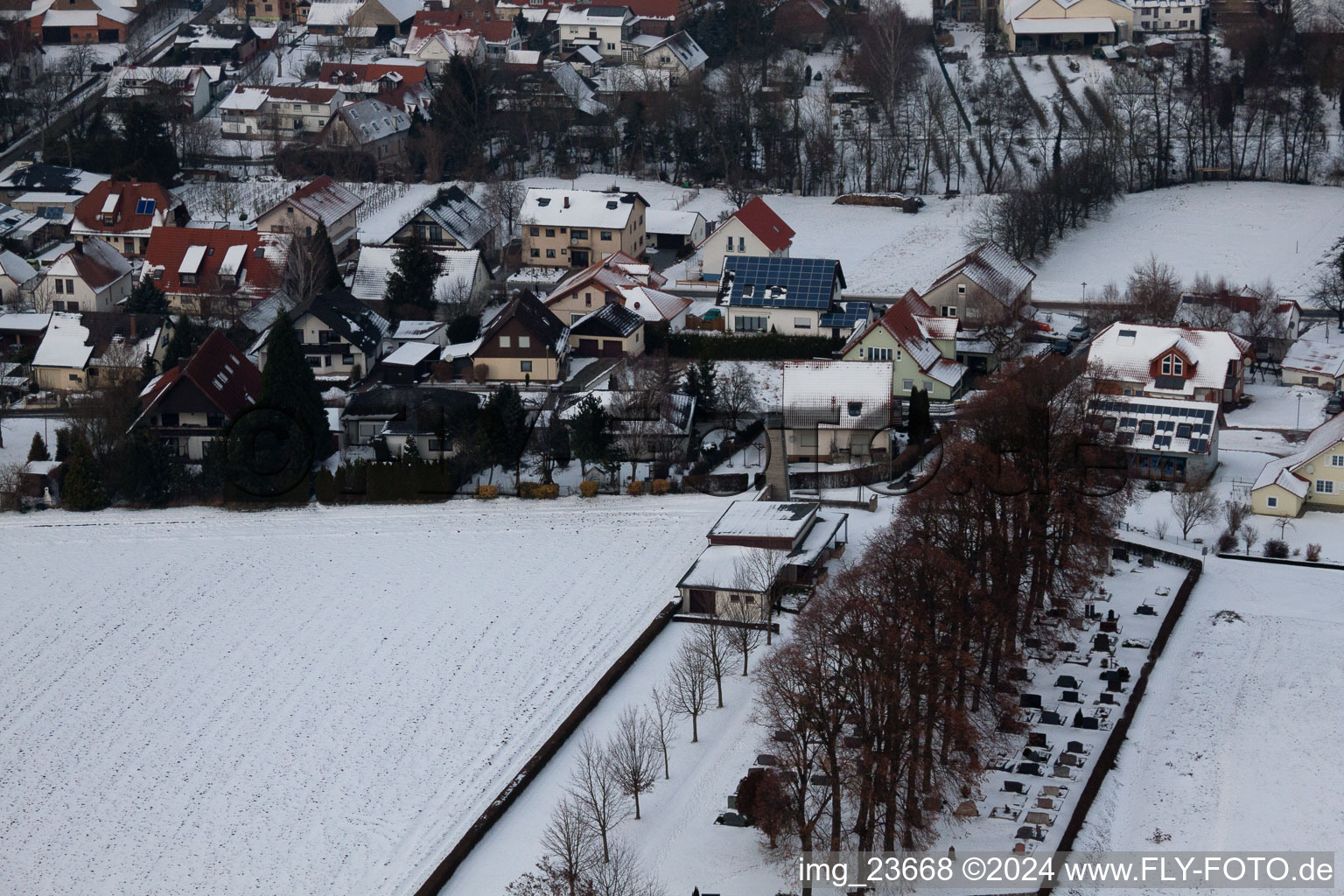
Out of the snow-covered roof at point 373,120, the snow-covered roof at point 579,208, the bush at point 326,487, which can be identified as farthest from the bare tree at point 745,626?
the snow-covered roof at point 373,120

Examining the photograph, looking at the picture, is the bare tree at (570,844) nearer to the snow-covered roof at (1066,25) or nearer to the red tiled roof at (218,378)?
the red tiled roof at (218,378)

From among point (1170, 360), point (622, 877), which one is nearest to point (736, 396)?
point (1170, 360)

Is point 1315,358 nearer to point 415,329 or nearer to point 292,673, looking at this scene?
point 415,329

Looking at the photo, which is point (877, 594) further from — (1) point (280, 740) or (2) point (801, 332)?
(2) point (801, 332)

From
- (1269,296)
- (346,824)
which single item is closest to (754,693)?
(346,824)

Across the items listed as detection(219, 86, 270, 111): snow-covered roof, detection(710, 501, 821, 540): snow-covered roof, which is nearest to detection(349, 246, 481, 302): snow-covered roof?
detection(710, 501, 821, 540): snow-covered roof

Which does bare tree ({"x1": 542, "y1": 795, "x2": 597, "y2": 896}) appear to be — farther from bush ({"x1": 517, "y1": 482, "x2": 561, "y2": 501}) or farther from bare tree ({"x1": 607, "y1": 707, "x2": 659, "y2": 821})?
bush ({"x1": 517, "y1": 482, "x2": 561, "y2": 501})
